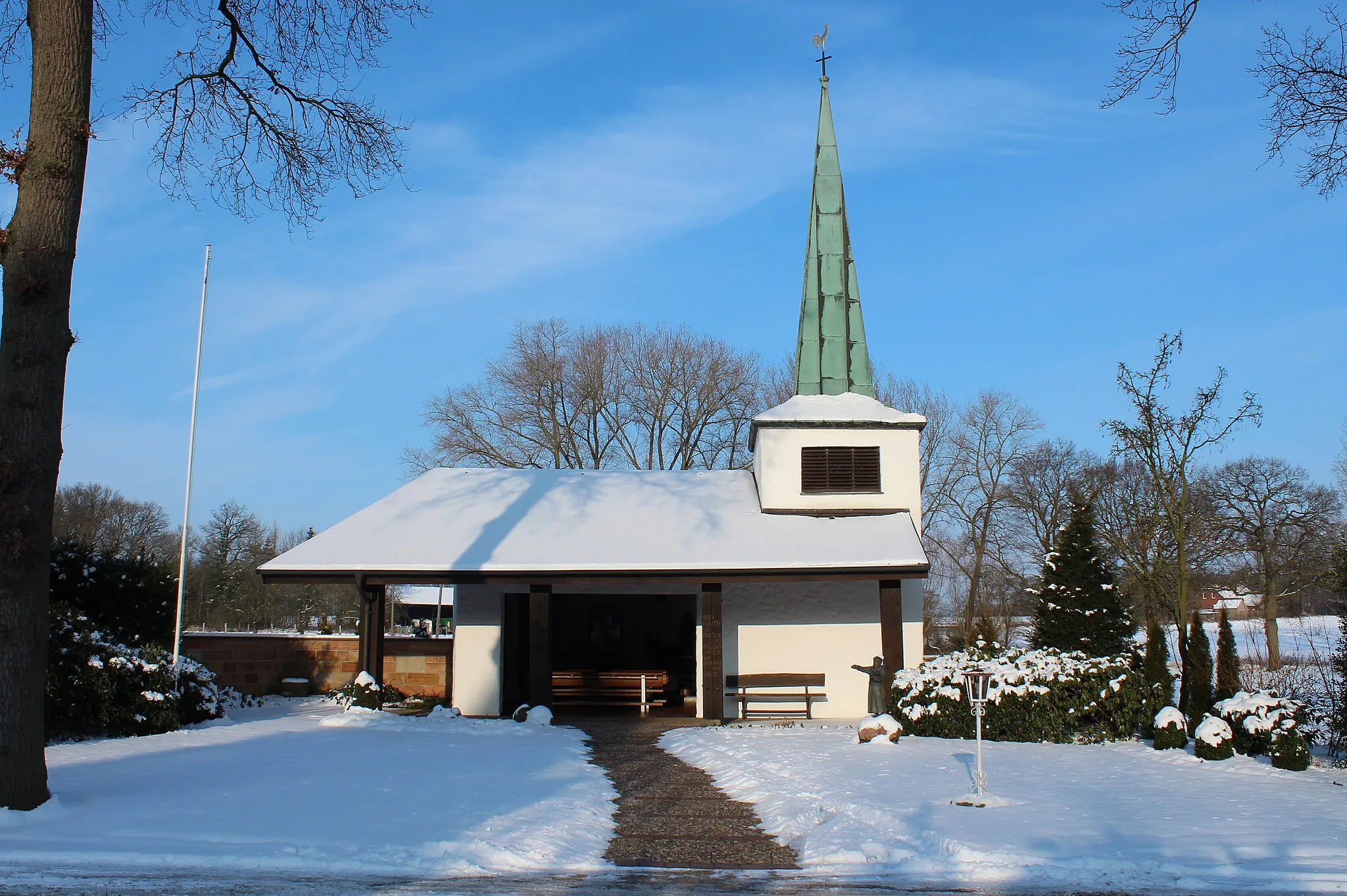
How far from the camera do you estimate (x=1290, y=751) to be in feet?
37.0

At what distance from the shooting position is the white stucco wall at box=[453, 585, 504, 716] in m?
18.5

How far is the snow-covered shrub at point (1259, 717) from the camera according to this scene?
1173 centimetres

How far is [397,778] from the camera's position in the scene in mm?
9773

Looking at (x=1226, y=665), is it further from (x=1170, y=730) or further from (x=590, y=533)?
(x=590, y=533)

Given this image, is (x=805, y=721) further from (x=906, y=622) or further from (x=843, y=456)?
(x=843, y=456)

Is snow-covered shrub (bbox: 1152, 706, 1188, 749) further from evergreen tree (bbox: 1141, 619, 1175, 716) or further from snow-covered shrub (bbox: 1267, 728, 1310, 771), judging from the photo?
evergreen tree (bbox: 1141, 619, 1175, 716)

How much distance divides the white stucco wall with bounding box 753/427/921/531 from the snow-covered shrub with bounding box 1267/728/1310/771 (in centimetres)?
854

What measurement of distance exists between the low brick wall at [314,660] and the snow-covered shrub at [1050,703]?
1038 cm

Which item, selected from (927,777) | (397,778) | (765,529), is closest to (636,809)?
(397,778)

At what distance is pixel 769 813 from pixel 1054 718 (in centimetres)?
657

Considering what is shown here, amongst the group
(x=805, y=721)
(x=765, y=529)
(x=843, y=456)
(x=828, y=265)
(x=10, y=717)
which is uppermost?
(x=828, y=265)

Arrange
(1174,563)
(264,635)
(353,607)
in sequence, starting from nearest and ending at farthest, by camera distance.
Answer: (264,635) → (1174,563) → (353,607)

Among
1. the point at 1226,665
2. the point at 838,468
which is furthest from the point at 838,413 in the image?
the point at 1226,665

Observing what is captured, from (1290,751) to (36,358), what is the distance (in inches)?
508
